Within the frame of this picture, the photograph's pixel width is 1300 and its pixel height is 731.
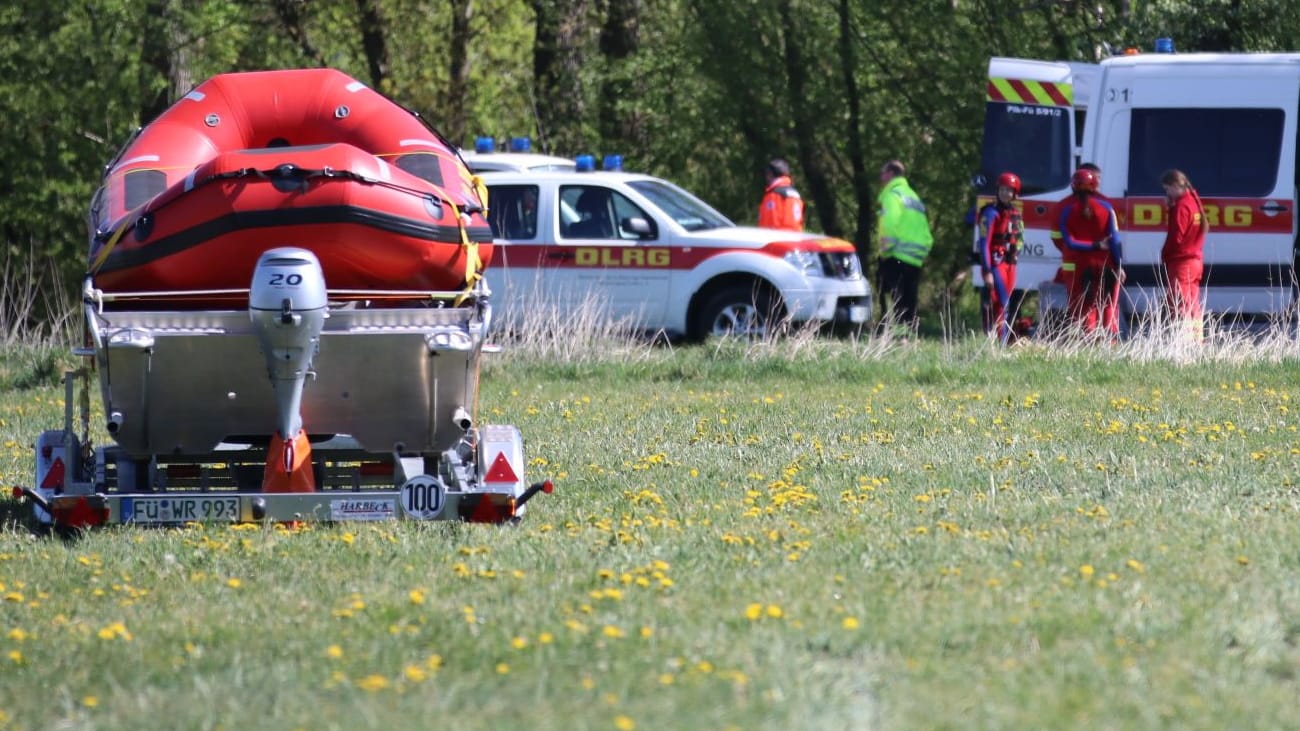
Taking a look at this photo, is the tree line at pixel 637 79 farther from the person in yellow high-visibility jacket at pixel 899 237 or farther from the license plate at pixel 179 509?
the license plate at pixel 179 509

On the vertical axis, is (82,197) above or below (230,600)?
above

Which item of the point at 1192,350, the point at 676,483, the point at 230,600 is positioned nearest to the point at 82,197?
the point at 1192,350

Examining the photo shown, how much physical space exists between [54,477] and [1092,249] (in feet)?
33.1

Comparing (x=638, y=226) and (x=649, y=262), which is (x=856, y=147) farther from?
(x=638, y=226)

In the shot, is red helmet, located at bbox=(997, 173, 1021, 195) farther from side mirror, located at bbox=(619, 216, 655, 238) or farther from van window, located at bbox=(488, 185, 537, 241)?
van window, located at bbox=(488, 185, 537, 241)

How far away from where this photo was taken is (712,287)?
16.9 meters

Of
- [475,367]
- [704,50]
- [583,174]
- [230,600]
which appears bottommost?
[230,600]

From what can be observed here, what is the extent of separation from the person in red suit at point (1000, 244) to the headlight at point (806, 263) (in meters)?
1.52

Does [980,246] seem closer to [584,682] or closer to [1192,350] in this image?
[1192,350]

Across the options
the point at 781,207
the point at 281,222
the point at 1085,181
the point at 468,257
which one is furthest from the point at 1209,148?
the point at 281,222

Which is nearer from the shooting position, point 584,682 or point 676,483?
point 584,682

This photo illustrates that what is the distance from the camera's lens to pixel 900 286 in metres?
18.5

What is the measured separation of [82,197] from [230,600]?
20130 millimetres

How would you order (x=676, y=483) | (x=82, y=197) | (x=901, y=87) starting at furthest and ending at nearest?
(x=82, y=197) → (x=901, y=87) → (x=676, y=483)
